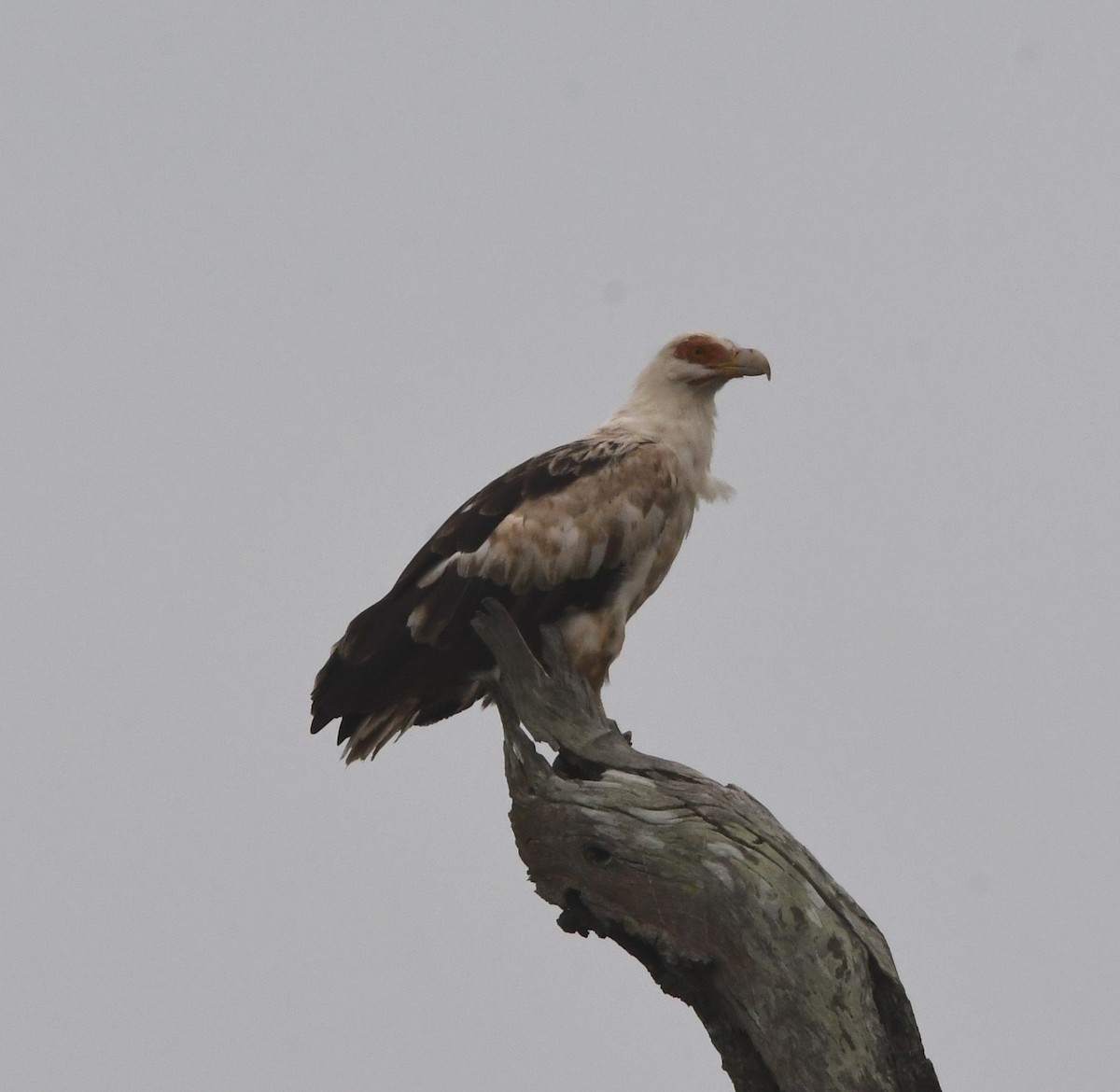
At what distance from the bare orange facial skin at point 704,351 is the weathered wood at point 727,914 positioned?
9.68ft

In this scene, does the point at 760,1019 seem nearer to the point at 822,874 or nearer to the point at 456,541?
the point at 822,874

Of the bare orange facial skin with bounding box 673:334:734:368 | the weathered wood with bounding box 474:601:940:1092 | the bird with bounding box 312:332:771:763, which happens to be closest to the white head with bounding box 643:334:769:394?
the bare orange facial skin with bounding box 673:334:734:368

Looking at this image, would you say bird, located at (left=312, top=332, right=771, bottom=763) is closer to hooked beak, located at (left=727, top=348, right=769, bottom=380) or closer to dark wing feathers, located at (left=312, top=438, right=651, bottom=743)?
dark wing feathers, located at (left=312, top=438, right=651, bottom=743)

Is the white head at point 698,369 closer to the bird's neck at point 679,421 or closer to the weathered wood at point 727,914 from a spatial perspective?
the bird's neck at point 679,421

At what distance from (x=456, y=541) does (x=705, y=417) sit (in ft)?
5.58

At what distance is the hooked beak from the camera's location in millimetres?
9102

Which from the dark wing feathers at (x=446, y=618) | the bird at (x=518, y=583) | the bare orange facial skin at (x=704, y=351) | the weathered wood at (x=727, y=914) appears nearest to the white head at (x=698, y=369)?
the bare orange facial skin at (x=704, y=351)

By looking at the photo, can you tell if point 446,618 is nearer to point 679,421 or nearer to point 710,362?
point 679,421

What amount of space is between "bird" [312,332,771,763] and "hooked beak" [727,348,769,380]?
0.74 metres

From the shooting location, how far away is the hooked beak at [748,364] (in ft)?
29.9

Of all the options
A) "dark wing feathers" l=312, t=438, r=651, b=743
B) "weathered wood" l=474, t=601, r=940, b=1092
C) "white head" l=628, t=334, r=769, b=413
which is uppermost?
"white head" l=628, t=334, r=769, b=413

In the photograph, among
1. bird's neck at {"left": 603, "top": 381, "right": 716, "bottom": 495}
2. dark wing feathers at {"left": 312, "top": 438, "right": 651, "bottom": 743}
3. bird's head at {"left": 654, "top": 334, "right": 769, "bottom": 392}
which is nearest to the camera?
dark wing feathers at {"left": 312, "top": 438, "right": 651, "bottom": 743}

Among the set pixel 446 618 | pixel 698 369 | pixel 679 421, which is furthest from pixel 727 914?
pixel 698 369

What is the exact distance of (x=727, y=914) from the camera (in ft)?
20.3
